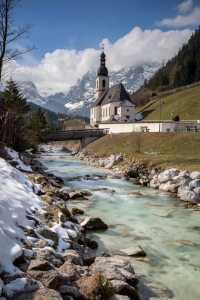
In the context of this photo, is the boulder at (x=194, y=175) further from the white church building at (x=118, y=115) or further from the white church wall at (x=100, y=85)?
the white church wall at (x=100, y=85)

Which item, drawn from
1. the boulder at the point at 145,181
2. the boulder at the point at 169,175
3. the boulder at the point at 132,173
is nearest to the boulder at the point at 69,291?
the boulder at the point at 169,175

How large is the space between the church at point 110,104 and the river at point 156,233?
154 feet

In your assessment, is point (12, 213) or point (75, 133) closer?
point (12, 213)

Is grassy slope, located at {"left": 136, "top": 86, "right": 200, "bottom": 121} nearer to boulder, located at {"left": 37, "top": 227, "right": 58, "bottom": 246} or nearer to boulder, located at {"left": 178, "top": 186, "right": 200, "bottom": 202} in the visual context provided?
boulder, located at {"left": 178, "top": 186, "right": 200, "bottom": 202}

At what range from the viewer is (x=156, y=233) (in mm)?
9031

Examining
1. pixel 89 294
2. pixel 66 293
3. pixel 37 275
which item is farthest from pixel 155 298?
pixel 37 275

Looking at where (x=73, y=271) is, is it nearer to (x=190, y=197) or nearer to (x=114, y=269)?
(x=114, y=269)

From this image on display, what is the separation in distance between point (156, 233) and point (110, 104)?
63073 mm

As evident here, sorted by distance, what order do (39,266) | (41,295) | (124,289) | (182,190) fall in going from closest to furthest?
(41,295)
(39,266)
(124,289)
(182,190)

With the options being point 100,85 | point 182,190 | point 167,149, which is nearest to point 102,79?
point 100,85

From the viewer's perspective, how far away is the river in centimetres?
625

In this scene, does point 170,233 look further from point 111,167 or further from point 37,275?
point 111,167

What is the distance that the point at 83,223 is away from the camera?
9.16 metres

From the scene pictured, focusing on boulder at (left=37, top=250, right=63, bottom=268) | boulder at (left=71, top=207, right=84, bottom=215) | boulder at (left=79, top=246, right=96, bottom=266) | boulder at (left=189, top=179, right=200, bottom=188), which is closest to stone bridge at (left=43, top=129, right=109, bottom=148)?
boulder at (left=189, top=179, right=200, bottom=188)
